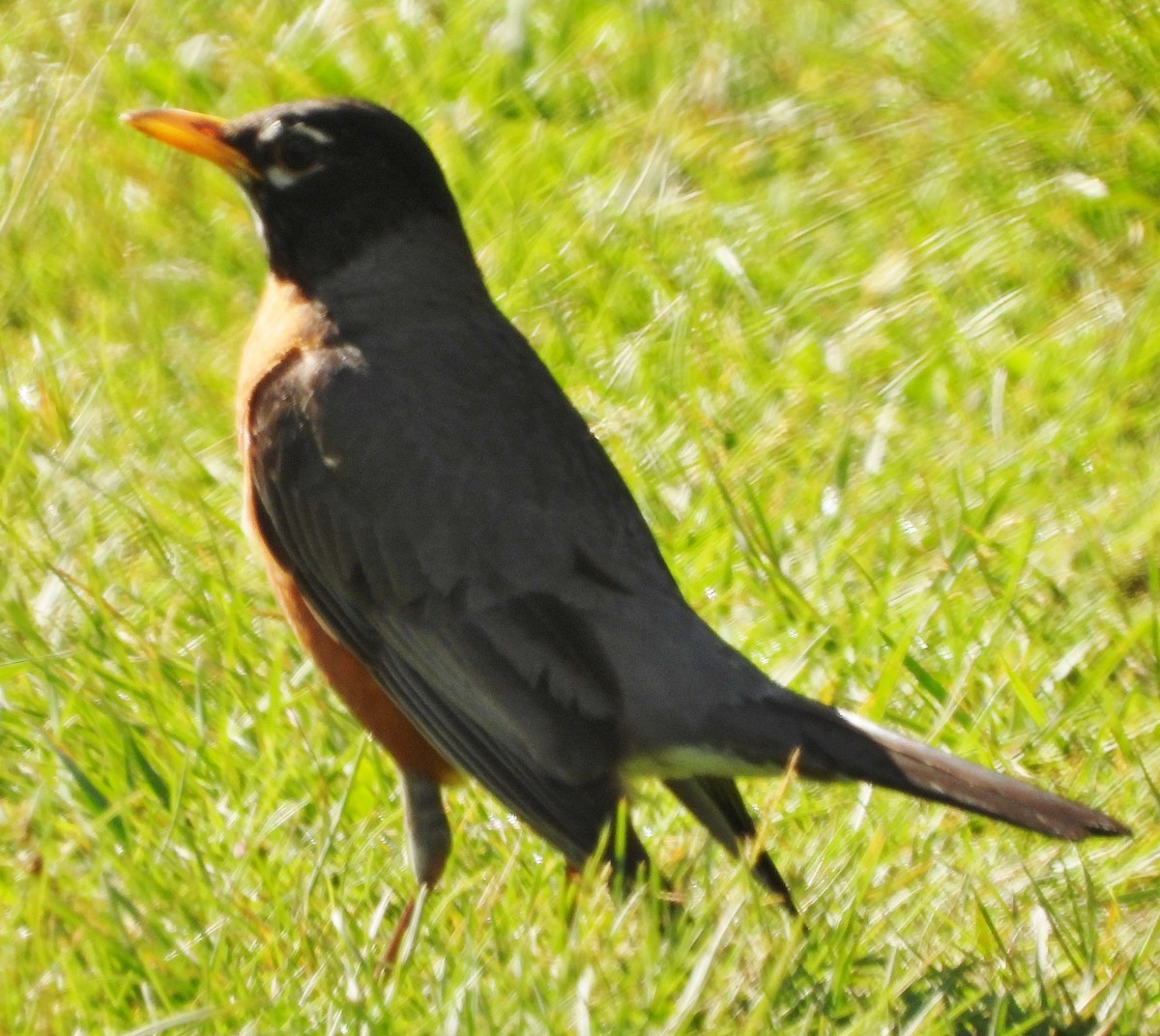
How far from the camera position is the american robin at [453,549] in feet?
10.8

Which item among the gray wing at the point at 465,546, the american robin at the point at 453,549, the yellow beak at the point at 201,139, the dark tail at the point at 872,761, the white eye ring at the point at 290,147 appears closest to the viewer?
the dark tail at the point at 872,761

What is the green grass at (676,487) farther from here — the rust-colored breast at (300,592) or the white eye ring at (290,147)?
the white eye ring at (290,147)

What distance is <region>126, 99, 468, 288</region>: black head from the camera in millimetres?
4070

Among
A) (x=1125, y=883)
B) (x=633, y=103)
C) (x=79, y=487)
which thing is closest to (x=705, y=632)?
(x=1125, y=883)

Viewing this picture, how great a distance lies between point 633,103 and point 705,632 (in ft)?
7.76

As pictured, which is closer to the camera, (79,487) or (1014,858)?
(1014,858)

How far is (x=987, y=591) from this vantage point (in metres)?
4.14

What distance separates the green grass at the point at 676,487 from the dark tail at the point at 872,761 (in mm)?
164

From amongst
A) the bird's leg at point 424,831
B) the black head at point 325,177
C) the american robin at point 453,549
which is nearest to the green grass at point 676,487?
the bird's leg at point 424,831

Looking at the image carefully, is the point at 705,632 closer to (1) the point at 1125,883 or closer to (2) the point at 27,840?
(1) the point at 1125,883

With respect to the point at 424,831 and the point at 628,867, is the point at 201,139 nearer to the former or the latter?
the point at 424,831

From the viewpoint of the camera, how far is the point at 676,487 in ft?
14.9

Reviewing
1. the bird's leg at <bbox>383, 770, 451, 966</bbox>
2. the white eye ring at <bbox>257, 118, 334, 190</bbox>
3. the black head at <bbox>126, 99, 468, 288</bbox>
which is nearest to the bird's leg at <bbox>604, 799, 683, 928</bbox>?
the bird's leg at <bbox>383, 770, 451, 966</bbox>

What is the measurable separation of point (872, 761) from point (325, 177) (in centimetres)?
161
